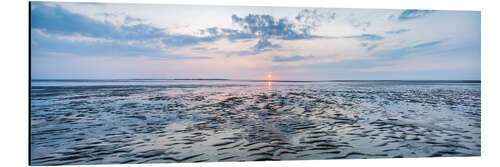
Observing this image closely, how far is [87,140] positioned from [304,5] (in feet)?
19.1

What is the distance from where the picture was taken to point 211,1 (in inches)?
229

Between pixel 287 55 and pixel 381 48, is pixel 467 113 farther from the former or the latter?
pixel 287 55

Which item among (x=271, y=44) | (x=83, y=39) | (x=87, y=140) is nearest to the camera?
(x=87, y=140)

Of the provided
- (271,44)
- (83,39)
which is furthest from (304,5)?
(83,39)

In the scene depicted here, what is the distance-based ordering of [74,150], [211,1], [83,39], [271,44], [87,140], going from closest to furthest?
[74,150] < [87,140] < [211,1] < [83,39] < [271,44]

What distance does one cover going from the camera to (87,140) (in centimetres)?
529

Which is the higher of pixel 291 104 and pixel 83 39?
pixel 83 39
